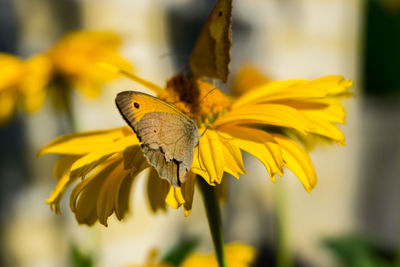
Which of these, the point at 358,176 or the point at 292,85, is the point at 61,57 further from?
the point at 358,176

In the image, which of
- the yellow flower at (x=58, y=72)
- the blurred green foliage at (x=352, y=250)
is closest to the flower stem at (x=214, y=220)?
the yellow flower at (x=58, y=72)

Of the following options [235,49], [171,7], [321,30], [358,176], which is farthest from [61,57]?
[358,176]

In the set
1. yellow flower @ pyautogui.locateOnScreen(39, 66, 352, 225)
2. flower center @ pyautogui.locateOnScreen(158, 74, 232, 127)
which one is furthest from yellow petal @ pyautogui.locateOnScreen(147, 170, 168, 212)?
flower center @ pyautogui.locateOnScreen(158, 74, 232, 127)

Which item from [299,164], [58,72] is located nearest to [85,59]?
[58,72]

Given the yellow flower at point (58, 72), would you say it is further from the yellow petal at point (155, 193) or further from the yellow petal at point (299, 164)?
the yellow petal at point (299, 164)

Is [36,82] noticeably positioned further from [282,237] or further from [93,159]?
[282,237]

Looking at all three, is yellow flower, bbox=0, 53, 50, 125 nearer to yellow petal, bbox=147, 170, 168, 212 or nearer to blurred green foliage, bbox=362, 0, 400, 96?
yellow petal, bbox=147, 170, 168, 212
